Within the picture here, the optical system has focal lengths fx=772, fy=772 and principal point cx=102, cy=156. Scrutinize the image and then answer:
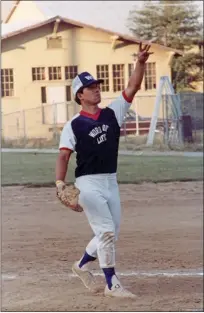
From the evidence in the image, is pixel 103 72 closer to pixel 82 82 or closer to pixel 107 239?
pixel 82 82

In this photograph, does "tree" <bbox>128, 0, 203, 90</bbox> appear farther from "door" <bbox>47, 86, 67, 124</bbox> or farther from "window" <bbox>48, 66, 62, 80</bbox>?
"door" <bbox>47, 86, 67, 124</bbox>

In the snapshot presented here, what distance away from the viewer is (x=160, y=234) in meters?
9.66

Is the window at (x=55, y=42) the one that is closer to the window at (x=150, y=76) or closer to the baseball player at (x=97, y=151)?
the window at (x=150, y=76)

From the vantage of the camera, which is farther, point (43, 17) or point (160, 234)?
point (43, 17)

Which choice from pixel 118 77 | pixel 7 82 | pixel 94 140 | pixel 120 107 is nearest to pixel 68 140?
pixel 94 140

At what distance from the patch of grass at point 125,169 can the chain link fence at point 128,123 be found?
0.97 metres

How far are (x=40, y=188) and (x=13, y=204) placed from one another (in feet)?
7.28

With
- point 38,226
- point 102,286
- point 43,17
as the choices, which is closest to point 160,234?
point 38,226

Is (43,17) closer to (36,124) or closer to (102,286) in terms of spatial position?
(36,124)

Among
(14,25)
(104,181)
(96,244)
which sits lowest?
(96,244)

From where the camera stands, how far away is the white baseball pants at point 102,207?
18.6 ft

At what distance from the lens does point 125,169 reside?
57.3ft

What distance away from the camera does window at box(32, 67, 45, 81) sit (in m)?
18.8

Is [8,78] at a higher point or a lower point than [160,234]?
higher
